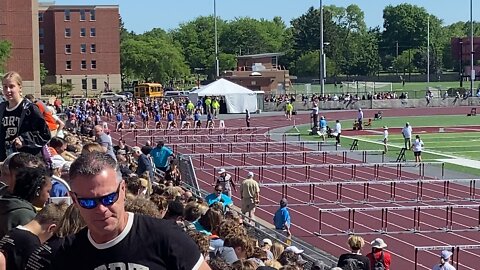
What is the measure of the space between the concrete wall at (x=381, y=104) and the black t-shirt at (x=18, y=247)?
2844 inches

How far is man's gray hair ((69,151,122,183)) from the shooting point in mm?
3562

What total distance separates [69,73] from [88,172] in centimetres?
10671

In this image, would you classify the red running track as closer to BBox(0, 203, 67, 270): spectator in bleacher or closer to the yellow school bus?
BBox(0, 203, 67, 270): spectator in bleacher

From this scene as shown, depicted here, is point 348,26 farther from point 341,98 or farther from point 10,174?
point 10,174

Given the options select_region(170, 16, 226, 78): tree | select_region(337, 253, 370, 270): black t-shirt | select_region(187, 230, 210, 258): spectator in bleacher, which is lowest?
select_region(337, 253, 370, 270): black t-shirt

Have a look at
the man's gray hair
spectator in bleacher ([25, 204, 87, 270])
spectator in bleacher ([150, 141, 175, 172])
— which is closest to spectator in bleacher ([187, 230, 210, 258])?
spectator in bleacher ([25, 204, 87, 270])

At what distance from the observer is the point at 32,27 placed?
271 ft

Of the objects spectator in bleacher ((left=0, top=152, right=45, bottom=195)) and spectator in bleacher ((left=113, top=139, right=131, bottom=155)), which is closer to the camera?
spectator in bleacher ((left=0, top=152, right=45, bottom=195))

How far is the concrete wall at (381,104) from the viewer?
255ft

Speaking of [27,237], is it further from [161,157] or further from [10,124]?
[161,157]

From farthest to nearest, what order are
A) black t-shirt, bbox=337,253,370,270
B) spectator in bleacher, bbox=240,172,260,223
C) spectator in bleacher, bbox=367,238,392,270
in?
spectator in bleacher, bbox=240,172,260,223
spectator in bleacher, bbox=367,238,392,270
black t-shirt, bbox=337,253,370,270

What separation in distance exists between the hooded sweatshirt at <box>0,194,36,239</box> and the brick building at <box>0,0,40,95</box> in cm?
7753

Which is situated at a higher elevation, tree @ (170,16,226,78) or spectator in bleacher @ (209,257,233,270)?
tree @ (170,16,226,78)

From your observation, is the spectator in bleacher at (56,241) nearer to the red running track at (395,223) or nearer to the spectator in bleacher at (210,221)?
the spectator in bleacher at (210,221)
